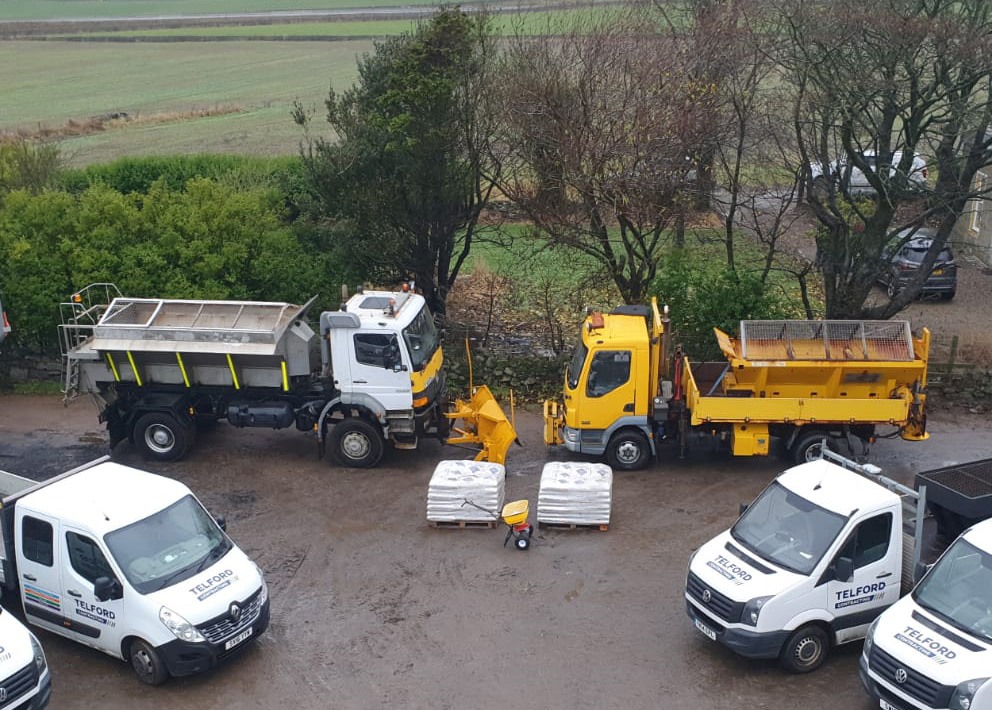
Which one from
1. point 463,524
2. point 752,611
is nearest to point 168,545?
point 463,524

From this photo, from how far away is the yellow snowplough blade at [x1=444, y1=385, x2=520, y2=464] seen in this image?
50.0ft

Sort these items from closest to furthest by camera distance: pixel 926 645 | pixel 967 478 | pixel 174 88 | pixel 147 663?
pixel 926 645
pixel 147 663
pixel 967 478
pixel 174 88

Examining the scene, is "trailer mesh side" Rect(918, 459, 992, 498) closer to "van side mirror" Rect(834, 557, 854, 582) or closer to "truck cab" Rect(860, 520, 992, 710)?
"truck cab" Rect(860, 520, 992, 710)

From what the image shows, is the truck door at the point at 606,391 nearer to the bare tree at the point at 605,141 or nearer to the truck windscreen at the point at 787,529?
the truck windscreen at the point at 787,529

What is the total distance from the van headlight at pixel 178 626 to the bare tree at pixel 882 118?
43.2 feet

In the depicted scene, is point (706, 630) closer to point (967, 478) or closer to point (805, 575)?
point (805, 575)

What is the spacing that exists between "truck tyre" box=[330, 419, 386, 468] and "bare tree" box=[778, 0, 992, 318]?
9041mm

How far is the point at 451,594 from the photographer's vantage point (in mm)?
12234

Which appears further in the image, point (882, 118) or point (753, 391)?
point (882, 118)

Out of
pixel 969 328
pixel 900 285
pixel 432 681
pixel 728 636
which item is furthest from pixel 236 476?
pixel 969 328

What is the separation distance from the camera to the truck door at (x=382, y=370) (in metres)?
15.2

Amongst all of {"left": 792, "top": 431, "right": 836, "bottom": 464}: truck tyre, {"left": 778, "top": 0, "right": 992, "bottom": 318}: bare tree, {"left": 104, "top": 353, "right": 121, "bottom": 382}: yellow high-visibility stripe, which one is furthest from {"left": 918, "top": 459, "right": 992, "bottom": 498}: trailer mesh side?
{"left": 104, "top": 353, "right": 121, "bottom": 382}: yellow high-visibility stripe

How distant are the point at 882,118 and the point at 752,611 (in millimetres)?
10677

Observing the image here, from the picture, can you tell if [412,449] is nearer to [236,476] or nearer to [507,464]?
[507,464]
